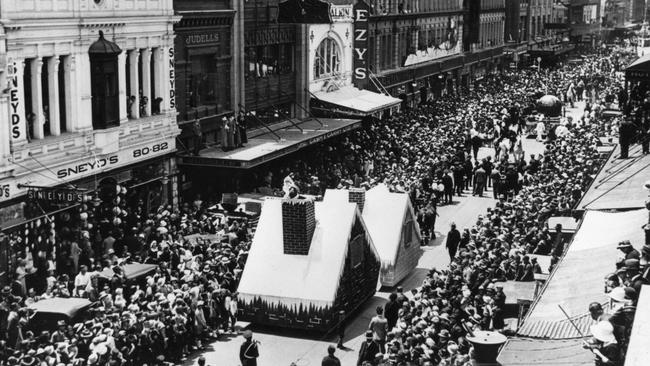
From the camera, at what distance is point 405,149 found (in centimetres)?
4419

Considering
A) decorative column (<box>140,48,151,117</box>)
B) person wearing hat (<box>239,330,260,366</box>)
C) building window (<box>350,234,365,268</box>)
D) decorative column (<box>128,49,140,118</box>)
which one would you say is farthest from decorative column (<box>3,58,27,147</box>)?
person wearing hat (<box>239,330,260,366</box>)

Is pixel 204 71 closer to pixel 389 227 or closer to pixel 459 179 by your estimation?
pixel 459 179

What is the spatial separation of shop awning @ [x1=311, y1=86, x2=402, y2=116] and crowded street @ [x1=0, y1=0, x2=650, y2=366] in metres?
0.19

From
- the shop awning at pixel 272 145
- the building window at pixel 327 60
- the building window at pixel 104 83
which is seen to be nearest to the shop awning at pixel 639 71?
the shop awning at pixel 272 145

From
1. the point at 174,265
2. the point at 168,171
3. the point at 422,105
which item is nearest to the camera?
the point at 174,265

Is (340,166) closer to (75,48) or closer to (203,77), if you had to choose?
(203,77)

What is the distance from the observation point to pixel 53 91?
95.2ft

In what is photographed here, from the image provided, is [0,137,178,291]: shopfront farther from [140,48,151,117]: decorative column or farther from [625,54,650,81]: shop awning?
[625,54,650,81]: shop awning

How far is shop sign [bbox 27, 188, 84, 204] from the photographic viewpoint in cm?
2659

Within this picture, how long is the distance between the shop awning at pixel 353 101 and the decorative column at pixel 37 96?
21.4m

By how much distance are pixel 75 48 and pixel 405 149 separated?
60.8 ft

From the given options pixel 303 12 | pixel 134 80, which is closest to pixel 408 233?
pixel 134 80

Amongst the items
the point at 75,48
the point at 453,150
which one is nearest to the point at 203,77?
the point at 75,48

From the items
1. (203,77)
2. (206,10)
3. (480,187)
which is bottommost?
(480,187)
